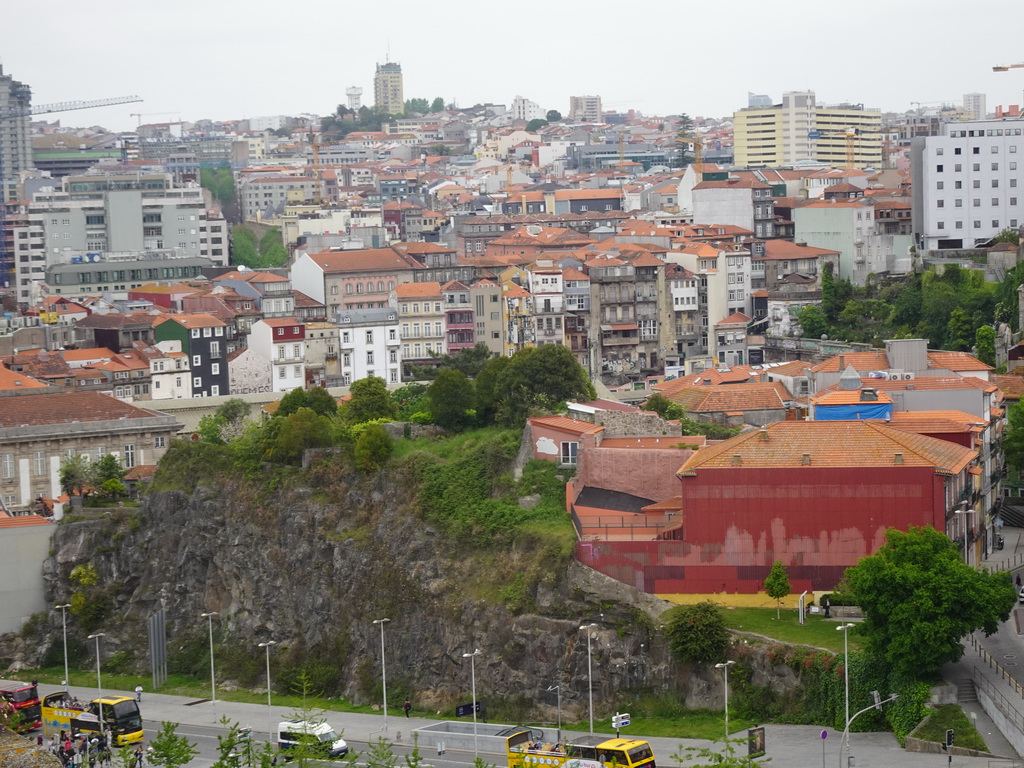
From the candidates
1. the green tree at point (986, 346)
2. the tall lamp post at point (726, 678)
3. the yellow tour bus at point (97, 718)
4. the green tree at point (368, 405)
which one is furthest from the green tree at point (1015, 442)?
the yellow tour bus at point (97, 718)

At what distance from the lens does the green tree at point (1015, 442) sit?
76.8 m

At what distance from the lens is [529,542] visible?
68312mm

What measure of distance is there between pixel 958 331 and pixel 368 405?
1295 inches

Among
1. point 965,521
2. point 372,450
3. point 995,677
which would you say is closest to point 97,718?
point 372,450

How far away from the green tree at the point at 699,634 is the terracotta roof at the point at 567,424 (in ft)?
36.0

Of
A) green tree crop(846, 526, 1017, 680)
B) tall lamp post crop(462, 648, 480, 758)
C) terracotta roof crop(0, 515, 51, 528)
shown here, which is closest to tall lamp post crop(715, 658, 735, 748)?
green tree crop(846, 526, 1017, 680)

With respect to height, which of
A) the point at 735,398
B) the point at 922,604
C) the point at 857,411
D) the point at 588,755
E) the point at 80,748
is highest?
the point at 857,411

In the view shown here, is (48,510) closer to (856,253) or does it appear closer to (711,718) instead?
(711,718)

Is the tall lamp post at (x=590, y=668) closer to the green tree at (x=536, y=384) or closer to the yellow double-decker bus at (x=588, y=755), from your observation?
the yellow double-decker bus at (x=588, y=755)

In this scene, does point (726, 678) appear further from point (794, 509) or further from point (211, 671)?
point (211, 671)

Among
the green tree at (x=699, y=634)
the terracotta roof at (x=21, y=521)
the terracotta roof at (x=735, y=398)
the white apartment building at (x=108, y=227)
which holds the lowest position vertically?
the green tree at (x=699, y=634)

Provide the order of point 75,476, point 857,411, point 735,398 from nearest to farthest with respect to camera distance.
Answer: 1. point 857,411
2. point 735,398
3. point 75,476

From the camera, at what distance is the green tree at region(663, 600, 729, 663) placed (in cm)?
5997

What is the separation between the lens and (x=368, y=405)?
83938mm
